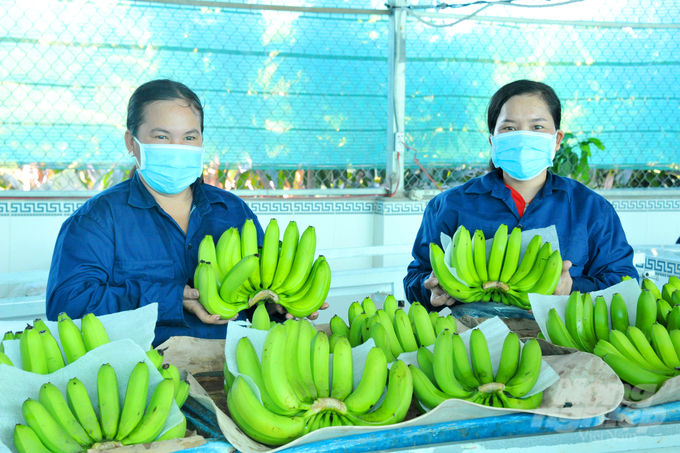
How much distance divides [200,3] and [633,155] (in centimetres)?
474

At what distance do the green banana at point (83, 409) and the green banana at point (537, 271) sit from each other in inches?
55.2

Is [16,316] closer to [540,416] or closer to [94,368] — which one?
[94,368]

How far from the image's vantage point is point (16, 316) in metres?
3.06

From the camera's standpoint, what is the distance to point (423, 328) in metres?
1.49

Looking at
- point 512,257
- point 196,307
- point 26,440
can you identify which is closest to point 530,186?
point 512,257

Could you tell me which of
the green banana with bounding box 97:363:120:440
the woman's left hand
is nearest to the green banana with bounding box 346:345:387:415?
the green banana with bounding box 97:363:120:440

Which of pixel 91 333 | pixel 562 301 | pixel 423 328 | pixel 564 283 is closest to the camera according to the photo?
pixel 91 333

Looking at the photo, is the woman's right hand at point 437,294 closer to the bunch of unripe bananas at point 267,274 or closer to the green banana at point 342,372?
the bunch of unripe bananas at point 267,274

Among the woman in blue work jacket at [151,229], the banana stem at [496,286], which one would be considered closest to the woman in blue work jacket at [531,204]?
the banana stem at [496,286]

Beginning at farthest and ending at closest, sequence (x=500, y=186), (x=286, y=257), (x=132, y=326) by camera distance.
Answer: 1. (x=500, y=186)
2. (x=286, y=257)
3. (x=132, y=326)

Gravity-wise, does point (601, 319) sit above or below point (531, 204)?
below

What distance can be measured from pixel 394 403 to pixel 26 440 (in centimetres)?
69

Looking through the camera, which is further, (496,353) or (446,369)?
(496,353)

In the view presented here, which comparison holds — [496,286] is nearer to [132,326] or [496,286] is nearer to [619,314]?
[619,314]
